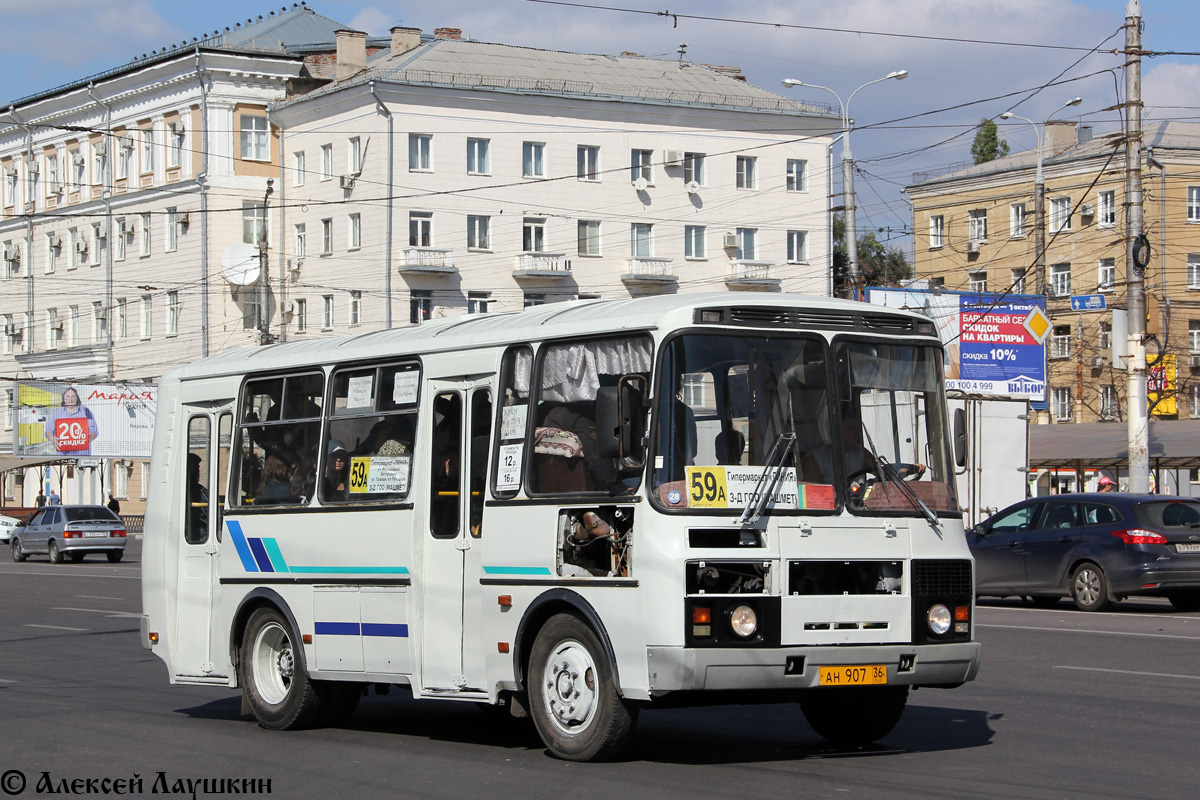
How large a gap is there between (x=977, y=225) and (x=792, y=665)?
7091 centimetres

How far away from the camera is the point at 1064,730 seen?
412 inches

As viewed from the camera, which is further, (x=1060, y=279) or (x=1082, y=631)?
(x=1060, y=279)

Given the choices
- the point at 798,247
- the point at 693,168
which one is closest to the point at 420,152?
the point at 693,168

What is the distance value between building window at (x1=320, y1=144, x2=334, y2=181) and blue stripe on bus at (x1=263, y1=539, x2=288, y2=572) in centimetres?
5292

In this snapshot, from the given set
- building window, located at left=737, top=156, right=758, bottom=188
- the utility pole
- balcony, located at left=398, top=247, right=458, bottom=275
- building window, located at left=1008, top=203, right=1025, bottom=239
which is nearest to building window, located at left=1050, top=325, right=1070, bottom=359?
building window, located at left=1008, top=203, right=1025, bottom=239


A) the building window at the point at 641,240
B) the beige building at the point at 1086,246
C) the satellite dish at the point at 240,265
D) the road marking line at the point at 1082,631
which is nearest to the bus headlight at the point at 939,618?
the road marking line at the point at 1082,631

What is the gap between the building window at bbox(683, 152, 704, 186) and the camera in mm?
66688

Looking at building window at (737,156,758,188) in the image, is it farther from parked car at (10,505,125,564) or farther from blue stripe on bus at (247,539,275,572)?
blue stripe on bus at (247,539,275,572)

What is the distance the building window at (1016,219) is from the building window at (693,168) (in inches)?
651

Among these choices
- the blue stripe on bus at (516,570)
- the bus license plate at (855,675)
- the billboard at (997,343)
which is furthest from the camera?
the billboard at (997,343)

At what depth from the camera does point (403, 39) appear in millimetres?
66375

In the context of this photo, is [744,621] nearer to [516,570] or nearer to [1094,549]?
[516,570]

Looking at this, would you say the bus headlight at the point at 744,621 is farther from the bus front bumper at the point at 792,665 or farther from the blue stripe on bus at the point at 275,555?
the blue stripe on bus at the point at 275,555

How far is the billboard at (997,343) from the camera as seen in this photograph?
4091 centimetres
